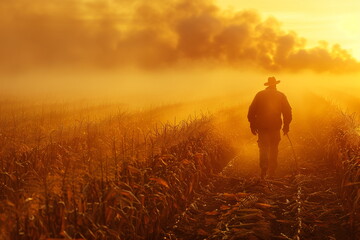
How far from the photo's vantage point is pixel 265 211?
8.20m

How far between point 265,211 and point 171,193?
63.1 inches

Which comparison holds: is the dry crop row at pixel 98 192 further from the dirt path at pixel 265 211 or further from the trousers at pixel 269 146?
the trousers at pixel 269 146

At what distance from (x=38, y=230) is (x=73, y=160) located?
216 centimetres

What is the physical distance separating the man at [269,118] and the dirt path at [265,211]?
34.5 inches

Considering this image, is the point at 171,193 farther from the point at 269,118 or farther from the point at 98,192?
the point at 269,118

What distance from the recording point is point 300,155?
1420cm

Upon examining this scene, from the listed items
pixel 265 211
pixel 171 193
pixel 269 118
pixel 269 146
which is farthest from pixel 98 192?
pixel 269 146

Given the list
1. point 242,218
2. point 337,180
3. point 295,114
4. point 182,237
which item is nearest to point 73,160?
point 182,237

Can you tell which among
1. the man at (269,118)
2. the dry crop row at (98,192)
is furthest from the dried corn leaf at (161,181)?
the man at (269,118)

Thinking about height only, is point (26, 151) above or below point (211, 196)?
above

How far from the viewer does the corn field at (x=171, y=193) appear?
5785mm

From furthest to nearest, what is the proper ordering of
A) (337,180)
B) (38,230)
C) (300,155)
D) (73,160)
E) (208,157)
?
1. (300,155)
2. (208,157)
3. (337,180)
4. (73,160)
5. (38,230)

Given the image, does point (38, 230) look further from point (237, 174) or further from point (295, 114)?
point (295, 114)

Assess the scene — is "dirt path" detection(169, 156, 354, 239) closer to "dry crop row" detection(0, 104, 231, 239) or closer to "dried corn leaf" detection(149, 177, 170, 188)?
"dry crop row" detection(0, 104, 231, 239)
